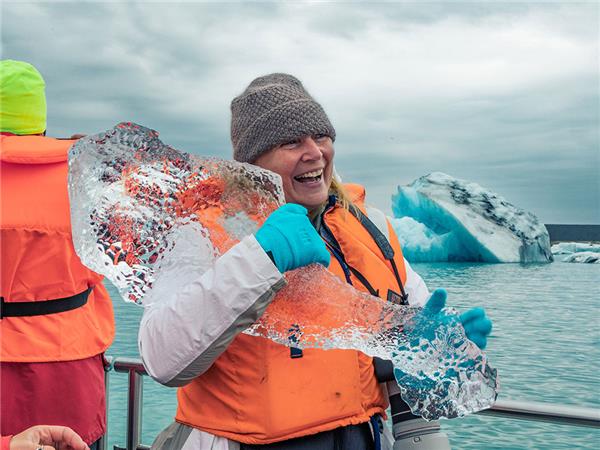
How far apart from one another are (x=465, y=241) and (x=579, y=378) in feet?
31.4

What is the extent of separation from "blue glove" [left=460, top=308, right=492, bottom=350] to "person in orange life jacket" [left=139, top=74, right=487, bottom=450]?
0.22 meters

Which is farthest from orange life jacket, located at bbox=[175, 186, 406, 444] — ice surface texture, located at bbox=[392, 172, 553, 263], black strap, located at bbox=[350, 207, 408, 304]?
ice surface texture, located at bbox=[392, 172, 553, 263]

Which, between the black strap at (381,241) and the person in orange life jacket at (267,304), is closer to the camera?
the person in orange life jacket at (267,304)

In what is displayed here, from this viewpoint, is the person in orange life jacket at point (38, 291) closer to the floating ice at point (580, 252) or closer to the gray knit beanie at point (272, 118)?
the gray knit beanie at point (272, 118)

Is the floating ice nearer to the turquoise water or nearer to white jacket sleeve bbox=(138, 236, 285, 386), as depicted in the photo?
the turquoise water

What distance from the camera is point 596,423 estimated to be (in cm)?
154

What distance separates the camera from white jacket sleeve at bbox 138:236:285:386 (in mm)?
1066

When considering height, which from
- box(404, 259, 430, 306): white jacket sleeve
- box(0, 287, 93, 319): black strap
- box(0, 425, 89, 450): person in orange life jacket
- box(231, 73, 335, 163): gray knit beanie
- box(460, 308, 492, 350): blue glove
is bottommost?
box(0, 425, 89, 450): person in orange life jacket

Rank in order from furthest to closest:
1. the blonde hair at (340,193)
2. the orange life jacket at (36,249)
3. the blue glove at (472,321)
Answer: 1. the orange life jacket at (36,249)
2. the blonde hair at (340,193)
3. the blue glove at (472,321)

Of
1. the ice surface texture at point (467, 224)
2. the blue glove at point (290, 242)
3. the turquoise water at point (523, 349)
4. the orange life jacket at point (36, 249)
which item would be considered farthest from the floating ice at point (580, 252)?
the blue glove at point (290, 242)

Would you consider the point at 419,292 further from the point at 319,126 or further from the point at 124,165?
the point at 124,165

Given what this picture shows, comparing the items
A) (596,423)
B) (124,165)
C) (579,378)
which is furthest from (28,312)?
(579,378)

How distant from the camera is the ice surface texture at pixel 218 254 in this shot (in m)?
1.18

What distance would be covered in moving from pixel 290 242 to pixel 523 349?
1568 centimetres
